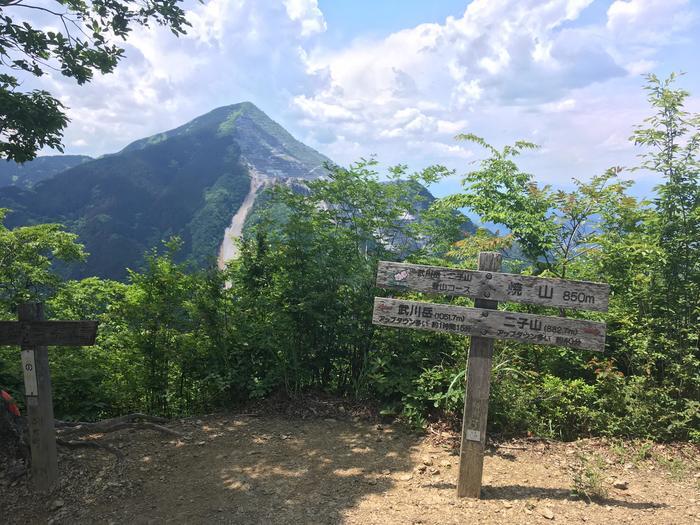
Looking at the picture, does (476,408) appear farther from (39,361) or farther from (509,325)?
(39,361)

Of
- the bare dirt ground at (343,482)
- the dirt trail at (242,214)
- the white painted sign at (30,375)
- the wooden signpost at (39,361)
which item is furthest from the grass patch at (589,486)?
the dirt trail at (242,214)

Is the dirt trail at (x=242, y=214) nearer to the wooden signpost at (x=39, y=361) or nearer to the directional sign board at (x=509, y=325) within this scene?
the wooden signpost at (x=39, y=361)

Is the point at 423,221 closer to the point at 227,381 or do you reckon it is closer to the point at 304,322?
the point at 304,322

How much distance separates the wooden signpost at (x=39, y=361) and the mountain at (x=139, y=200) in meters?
75.7

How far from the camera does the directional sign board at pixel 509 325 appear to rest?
393 cm

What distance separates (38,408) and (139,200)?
5137 inches

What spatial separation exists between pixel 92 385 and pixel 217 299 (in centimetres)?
205

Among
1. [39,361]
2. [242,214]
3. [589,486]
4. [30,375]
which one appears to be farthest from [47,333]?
[242,214]

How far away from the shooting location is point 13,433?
15.1 feet

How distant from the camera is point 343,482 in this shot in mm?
4426

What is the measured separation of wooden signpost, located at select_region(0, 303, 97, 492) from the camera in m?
4.23

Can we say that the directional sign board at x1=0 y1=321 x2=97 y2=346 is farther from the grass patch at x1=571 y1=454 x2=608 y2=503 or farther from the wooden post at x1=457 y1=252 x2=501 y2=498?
the grass patch at x1=571 y1=454 x2=608 y2=503

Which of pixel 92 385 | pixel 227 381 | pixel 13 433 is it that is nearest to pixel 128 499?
pixel 13 433

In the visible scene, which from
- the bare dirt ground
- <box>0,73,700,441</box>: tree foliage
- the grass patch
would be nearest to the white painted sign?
the bare dirt ground
